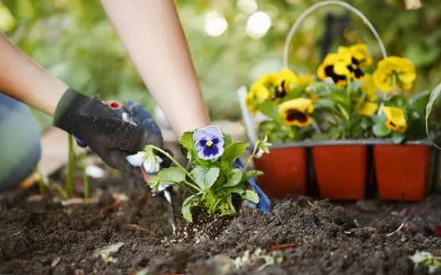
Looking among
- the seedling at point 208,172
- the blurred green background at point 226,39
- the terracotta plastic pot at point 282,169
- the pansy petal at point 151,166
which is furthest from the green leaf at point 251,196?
the blurred green background at point 226,39

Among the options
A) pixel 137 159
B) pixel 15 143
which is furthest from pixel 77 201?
pixel 137 159

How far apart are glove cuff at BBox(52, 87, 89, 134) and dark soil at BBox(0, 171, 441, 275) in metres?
0.26

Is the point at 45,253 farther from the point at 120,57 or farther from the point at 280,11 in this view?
the point at 120,57

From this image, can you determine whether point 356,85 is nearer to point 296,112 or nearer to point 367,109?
point 367,109

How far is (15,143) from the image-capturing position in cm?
202

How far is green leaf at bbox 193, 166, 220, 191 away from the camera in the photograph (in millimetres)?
1380

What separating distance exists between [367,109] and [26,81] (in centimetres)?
105

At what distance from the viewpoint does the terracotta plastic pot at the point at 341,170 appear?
6.36 feet

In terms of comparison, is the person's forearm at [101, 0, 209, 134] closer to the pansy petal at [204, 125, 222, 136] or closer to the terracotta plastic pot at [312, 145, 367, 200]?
the pansy petal at [204, 125, 222, 136]

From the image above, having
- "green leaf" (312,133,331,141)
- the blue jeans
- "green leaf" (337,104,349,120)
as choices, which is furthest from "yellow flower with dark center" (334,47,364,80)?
the blue jeans

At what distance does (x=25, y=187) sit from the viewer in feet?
7.54

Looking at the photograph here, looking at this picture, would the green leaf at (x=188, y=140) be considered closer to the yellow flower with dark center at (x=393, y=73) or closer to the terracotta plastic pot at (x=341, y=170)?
the terracotta plastic pot at (x=341, y=170)

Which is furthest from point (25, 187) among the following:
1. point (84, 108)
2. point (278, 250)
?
point (278, 250)

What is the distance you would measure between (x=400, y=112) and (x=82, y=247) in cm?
102
